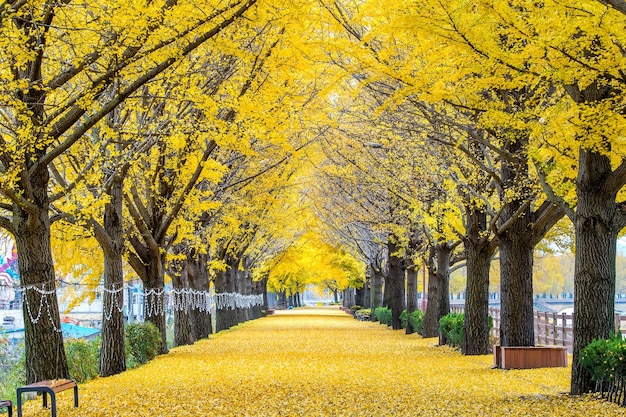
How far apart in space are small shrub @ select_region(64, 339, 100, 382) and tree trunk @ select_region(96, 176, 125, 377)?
291mm

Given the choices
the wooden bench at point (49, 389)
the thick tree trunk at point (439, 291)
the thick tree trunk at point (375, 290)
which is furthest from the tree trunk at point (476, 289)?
the thick tree trunk at point (375, 290)

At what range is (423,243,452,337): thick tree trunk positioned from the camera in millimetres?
25172

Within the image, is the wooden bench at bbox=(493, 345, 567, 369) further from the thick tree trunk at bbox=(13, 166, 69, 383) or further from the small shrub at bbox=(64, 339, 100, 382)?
the thick tree trunk at bbox=(13, 166, 69, 383)

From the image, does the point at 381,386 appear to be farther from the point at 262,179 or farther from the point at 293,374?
the point at 262,179

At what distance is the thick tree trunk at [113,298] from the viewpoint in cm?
1612

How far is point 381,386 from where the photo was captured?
43.8ft

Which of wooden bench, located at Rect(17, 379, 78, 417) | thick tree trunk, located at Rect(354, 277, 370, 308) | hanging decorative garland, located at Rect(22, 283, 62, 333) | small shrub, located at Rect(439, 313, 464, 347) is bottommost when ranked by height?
thick tree trunk, located at Rect(354, 277, 370, 308)

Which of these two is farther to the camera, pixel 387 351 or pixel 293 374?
pixel 387 351

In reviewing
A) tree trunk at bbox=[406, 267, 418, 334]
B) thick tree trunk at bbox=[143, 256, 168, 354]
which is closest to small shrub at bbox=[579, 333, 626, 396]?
thick tree trunk at bbox=[143, 256, 168, 354]

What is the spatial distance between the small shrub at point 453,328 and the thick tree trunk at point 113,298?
9.53 m

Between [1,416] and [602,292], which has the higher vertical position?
[602,292]

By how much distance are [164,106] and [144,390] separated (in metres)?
6.34

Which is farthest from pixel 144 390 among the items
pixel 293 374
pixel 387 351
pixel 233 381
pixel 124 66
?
pixel 387 351

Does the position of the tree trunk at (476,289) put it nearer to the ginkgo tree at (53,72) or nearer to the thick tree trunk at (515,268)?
the thick tree trunk at (515,268)
